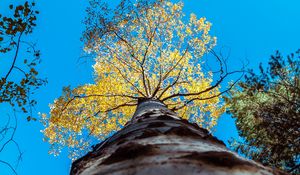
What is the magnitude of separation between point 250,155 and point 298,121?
3.01 metres

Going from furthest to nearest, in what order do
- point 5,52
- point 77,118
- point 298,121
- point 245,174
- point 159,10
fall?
1. point 159,10
2. point 77,118
3. point 298,121
4. point 5,52
5. point 245,174

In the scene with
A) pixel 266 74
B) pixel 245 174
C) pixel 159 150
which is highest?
pixel 266 74

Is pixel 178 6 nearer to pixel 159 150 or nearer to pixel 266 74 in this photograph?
pixel 266 74

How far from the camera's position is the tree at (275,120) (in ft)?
30.1

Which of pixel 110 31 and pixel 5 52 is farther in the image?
pixel 110 31

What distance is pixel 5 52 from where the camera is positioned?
5625 millimetres

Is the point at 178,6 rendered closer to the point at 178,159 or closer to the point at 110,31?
the point at 110,31

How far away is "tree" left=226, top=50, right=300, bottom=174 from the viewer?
918 centimetres

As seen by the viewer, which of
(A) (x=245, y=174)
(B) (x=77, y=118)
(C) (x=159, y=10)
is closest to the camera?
(A) (x=245, y=174)

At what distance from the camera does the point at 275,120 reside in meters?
9.29

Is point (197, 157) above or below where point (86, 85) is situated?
below

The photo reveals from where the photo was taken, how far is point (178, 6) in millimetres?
11742

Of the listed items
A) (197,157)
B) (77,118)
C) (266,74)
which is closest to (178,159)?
(197,157)

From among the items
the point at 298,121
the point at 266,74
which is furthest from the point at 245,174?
the point at 266,74
